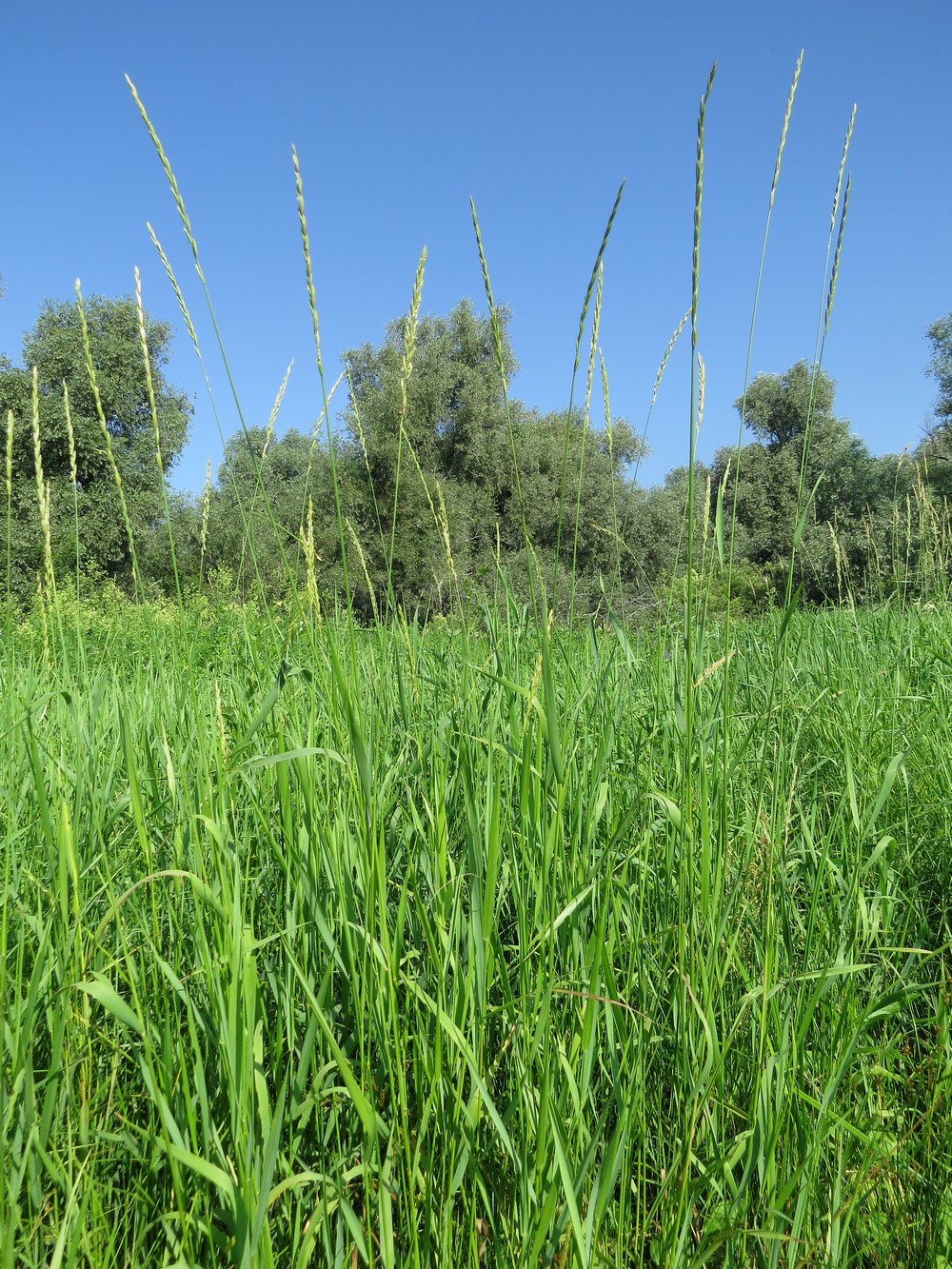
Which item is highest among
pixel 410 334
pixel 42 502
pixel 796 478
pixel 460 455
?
pixel 460 455

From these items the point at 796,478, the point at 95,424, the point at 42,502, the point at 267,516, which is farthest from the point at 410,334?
the point at 796,478

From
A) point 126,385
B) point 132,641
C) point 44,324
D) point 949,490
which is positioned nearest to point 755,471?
point 949,490

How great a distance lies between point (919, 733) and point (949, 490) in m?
24.8

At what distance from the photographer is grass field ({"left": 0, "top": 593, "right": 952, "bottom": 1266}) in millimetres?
949

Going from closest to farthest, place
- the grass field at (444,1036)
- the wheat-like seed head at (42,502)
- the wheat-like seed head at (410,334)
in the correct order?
the grass field at (444,1036), the wheat-like seed head at (410,334), the wheat-like seed head at (42,502)

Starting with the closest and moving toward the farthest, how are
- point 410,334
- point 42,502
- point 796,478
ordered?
point 410,334, point 42,502, point 796,478

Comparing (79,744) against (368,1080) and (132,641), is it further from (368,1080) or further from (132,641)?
(132,641)

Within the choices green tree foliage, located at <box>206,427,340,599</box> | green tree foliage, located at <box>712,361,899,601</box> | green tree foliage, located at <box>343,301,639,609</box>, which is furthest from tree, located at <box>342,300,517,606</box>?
green tree foliage, located at <box>712,361,899,601</box>

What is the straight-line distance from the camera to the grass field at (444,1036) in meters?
0.95

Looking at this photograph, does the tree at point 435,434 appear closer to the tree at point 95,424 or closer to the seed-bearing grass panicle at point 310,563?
the tree at point 95,424

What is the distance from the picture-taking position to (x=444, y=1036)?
1089mm

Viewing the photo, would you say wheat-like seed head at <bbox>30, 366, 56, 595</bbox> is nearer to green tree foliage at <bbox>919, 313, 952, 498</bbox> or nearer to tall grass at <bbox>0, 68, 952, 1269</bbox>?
tall grass at <bbox>0, 68, 952, 1269</bbox>

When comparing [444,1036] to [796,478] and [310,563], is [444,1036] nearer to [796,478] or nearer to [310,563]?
[310,563]

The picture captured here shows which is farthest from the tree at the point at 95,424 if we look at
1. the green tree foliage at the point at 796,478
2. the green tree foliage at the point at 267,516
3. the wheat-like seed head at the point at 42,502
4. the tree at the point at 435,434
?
the wheat-like seed head at the point at 42,502
